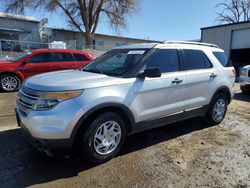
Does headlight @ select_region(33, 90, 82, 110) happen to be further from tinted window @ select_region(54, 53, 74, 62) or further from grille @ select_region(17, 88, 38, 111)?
tinted window @ select_region(54, 53, 74, 62)

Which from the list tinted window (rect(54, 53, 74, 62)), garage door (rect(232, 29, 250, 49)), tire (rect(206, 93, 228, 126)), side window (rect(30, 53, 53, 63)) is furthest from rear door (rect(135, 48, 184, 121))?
garage door (rect(232, 29, 250, 49))

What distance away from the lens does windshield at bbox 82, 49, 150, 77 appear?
4.00m

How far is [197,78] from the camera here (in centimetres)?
477

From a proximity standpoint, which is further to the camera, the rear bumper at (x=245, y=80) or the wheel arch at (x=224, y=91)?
the rear bumper at (x=245, y=80)

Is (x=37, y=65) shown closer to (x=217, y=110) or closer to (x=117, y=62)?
(x=117, y=62)

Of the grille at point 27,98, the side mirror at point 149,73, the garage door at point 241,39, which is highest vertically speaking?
the garage door at point 241,39

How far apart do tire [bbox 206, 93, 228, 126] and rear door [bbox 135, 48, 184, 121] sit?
106 centimetres

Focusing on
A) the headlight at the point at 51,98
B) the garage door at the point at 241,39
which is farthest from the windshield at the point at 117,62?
the garage door at the point at 241,39

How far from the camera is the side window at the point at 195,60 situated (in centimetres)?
472

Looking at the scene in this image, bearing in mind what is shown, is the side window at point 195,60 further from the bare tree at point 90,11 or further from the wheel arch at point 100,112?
the bare tree at point 90,11

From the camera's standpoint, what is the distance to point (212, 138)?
473 centimetres

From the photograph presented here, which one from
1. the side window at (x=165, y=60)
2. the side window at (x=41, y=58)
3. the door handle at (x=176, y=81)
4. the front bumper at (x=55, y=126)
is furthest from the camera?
the side window at (x=41, y=58)

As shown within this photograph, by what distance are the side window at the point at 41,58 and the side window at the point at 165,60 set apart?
658 cm

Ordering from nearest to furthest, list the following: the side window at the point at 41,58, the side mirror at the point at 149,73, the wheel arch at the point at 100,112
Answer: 1. the wheel arch at the point at 100,112
2. the side mirror at the point at 149,73
3. the side window at the point at 41,58
